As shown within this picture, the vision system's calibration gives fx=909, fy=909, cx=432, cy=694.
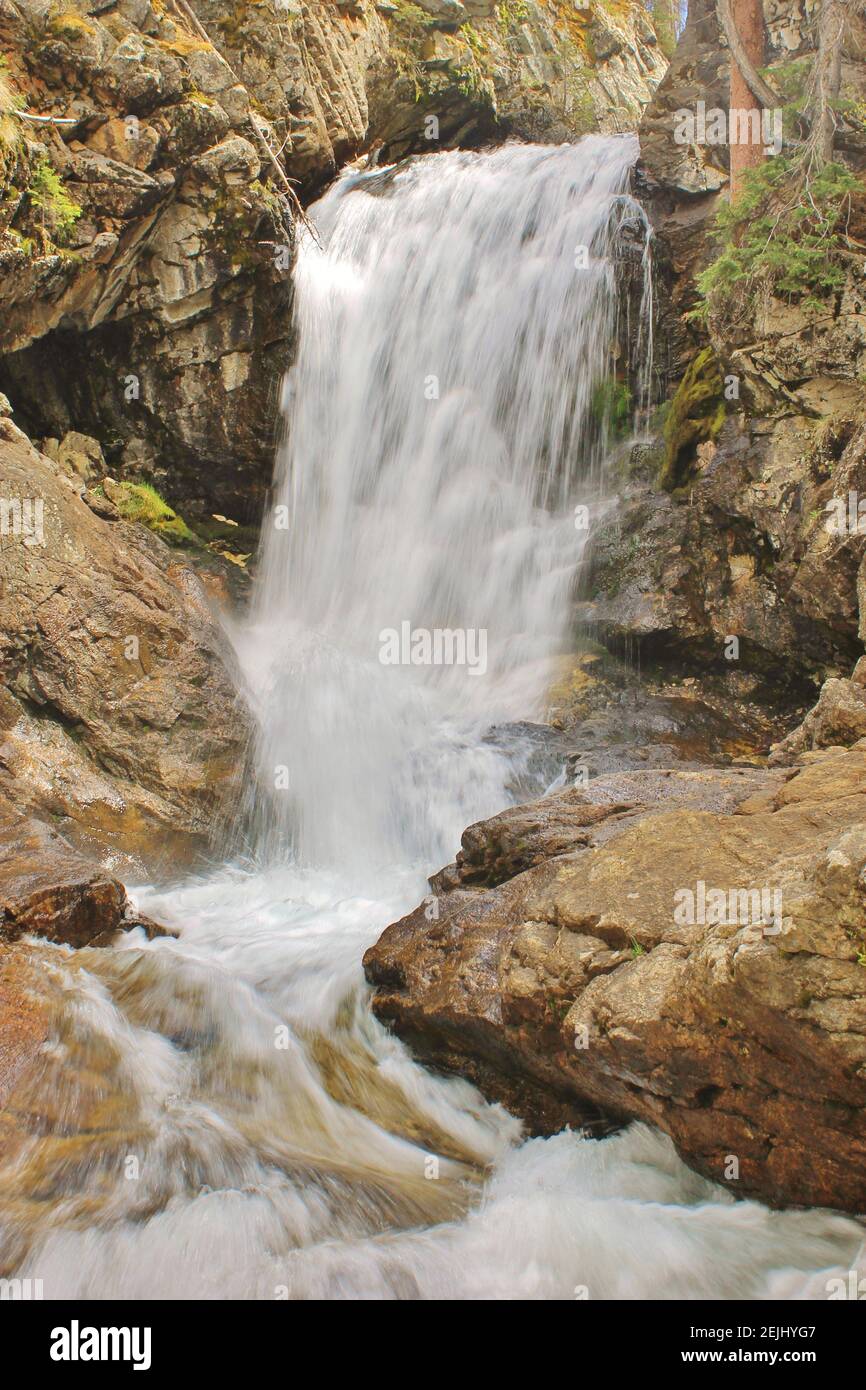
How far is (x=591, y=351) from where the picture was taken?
12.9m

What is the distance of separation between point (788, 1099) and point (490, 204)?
14.7m

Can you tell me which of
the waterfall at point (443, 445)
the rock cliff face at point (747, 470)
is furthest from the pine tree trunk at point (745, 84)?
the waterfall at point (443, 445)

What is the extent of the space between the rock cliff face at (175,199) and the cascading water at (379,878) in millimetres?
1042

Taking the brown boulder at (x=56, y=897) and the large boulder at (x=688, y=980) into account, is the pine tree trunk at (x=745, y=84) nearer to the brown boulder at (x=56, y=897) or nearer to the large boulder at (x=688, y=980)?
the large boulder at (x=688, y=980)

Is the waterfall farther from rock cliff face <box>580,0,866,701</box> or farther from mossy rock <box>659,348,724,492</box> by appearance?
mossy rock <box>659,348,724,492</box>

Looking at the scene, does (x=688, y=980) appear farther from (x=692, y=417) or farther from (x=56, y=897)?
(x=692, y=417)

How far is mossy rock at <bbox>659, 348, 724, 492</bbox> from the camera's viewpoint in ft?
35.6

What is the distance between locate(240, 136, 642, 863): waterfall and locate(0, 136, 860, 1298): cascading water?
5 centimetres

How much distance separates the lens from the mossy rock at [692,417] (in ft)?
35.6

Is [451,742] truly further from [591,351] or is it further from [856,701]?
[591,351]

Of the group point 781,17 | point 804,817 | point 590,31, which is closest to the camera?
point 804,817

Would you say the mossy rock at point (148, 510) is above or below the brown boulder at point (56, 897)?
above
